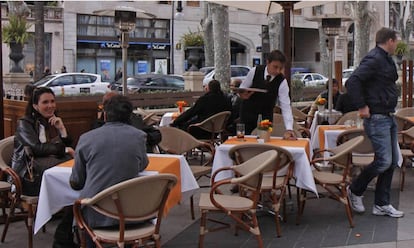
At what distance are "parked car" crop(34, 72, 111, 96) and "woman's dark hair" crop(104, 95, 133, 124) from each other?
17166 millimetres

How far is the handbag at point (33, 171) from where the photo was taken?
495 cm

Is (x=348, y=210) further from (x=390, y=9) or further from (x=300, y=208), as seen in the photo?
(x=390, y=9)

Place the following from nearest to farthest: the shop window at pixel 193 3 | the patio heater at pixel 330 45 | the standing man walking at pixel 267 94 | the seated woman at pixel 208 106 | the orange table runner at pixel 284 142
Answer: the orange table runner at pixel 284 142 → the standing man walking at pixel 267 94 → the patio heater at pixel 330 45 → the seated woman at pixel 208 106 → the shop window at pixel 193 3

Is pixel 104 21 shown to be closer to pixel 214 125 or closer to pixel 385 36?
pixel 214 125

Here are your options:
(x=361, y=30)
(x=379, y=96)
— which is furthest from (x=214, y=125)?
(x=361, y=30)

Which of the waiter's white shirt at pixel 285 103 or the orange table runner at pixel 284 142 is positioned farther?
the waiter's white shirt at pixel 285 103

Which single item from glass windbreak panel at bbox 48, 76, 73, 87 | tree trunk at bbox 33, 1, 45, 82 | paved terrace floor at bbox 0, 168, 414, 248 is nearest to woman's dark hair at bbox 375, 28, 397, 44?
paved terrace floor at bbox 0, 168, 414, 248

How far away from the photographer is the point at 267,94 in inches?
268

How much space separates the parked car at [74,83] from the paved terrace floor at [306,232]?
15.6 metres

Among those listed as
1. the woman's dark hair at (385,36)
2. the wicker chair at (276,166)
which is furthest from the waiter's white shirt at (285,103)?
the woman's dark hair at (385,36)

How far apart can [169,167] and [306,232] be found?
5.44 feet

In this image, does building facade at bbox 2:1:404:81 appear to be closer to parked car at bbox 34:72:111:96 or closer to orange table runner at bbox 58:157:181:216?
parked car at bbox 34:72:111:96

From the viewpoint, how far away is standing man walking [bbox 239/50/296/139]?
21.6 ft

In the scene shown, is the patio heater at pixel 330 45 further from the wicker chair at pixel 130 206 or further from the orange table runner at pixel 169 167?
the wicker chair at pixel 130 206
